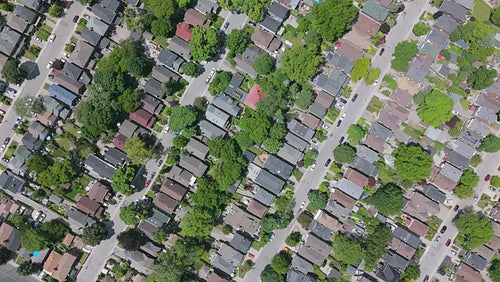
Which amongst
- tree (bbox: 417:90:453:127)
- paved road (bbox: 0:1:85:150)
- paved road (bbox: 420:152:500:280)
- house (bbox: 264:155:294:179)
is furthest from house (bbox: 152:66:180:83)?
paved road (bbox: 420:152:500:280)

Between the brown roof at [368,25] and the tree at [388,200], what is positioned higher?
the brown roof at [368,25]

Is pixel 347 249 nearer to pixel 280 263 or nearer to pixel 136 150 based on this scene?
pixel 280 263

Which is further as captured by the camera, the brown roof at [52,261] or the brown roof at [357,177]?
the brown roof at [357,177]

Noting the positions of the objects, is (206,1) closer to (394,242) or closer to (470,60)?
(470,60)

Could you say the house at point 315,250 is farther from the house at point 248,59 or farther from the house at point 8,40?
the house at point 8,40

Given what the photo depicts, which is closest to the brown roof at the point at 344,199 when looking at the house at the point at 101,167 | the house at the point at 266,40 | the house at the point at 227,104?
the house at the point at 227,104

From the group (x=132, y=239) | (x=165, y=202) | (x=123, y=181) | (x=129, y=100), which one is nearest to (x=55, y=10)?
(x=129, y=100)

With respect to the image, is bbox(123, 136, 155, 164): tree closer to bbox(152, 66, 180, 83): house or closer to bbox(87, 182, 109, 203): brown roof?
bbox(87, 182, 109, 203): brown roof

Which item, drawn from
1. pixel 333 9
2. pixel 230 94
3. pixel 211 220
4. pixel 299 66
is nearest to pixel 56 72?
pixel 230 94
